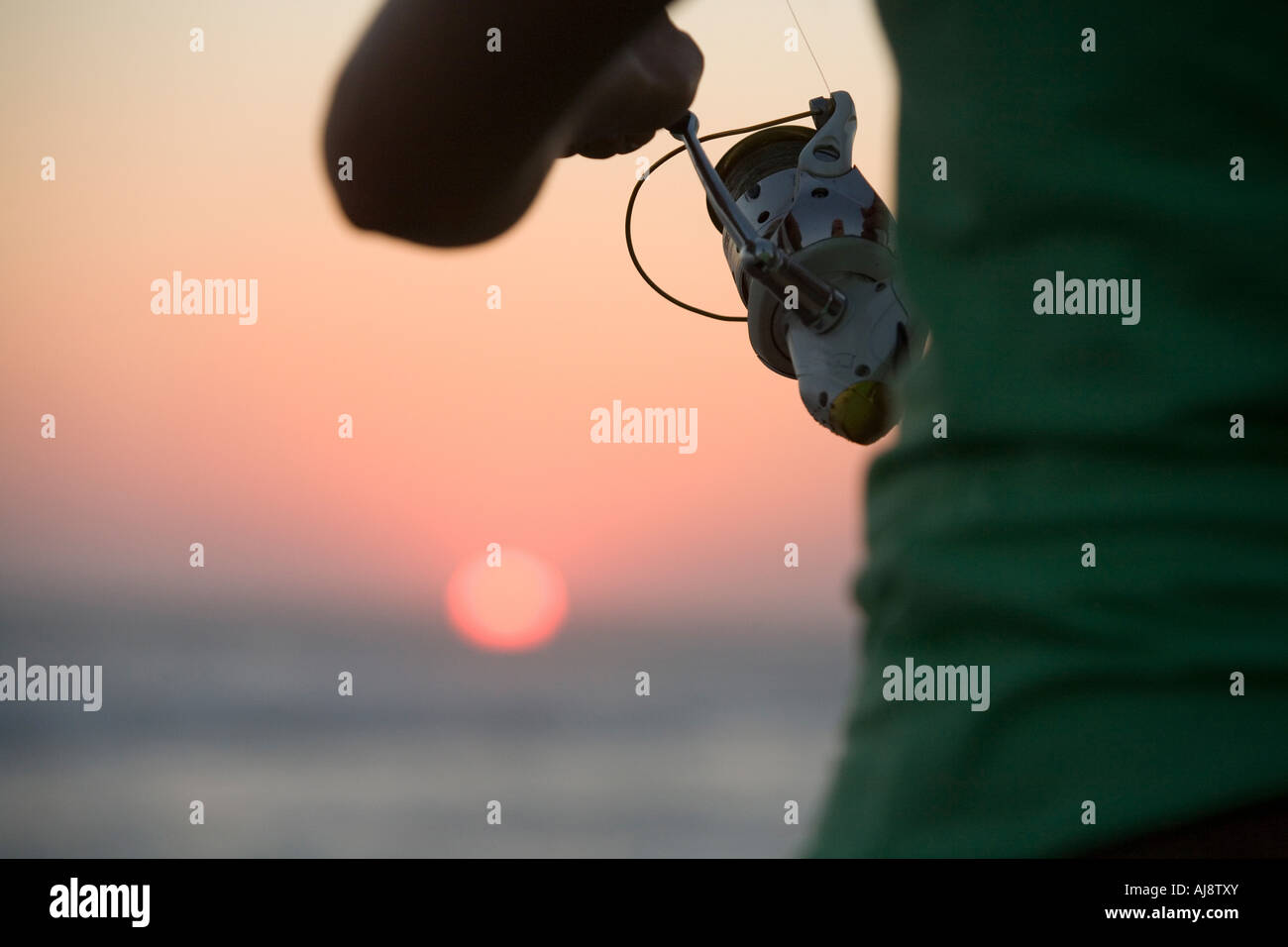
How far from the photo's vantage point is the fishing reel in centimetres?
94

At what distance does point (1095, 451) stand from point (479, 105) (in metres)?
0.78

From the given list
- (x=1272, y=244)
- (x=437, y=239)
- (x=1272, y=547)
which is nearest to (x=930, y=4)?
(x=1272, y=244)

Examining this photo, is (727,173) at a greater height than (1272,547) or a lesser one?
greater

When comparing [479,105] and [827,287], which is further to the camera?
[479,105]

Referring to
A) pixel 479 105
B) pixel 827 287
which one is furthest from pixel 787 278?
pixel 479 105

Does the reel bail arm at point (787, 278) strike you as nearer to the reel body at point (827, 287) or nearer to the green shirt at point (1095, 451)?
the reel body at point (827, 287)

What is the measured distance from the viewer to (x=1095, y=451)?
0.57 metres

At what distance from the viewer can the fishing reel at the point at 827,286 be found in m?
0.94

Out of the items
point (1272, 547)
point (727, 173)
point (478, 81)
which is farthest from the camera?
point (727, 173)

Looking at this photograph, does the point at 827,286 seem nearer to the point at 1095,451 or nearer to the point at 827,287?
the point at 827,287

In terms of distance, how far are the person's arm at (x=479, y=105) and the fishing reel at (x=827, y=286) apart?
132 millimetres
